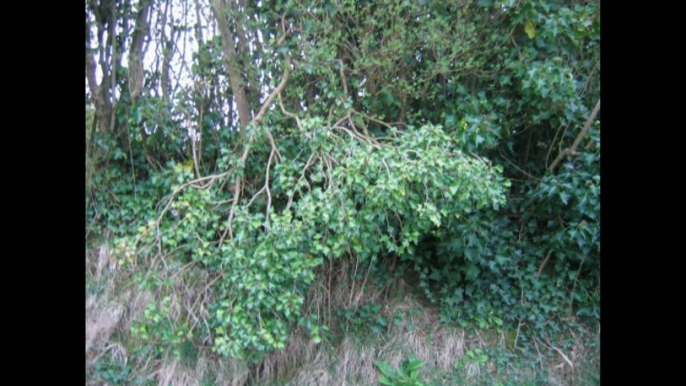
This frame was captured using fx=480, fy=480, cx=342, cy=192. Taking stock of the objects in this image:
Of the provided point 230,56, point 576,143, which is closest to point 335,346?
point 230,56

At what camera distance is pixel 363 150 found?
11.3 ft

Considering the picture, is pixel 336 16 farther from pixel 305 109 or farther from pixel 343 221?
pixel 343 221

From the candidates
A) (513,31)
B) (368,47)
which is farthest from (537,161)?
(368,47)

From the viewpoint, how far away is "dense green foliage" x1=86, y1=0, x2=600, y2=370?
11.2 feet

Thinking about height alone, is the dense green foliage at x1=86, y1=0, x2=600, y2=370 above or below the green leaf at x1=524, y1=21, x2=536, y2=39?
below

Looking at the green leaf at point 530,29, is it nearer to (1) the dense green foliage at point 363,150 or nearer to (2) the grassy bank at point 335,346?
(1) the dense green foliage at point 363,150

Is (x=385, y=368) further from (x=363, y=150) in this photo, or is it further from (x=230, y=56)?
(x=230, y=56)

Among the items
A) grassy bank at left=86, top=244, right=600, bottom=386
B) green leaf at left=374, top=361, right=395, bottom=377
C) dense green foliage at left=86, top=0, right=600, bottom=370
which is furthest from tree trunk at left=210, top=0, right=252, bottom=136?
green leaf at left=374, top=361, right=395, bottom=377

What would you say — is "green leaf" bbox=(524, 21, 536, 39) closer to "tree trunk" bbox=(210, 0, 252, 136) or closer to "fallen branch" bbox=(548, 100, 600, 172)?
"fallen branch" bbox=(548, 100, 600, 172)

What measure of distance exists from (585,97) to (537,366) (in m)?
2.40

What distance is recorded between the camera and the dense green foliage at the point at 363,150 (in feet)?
11.2

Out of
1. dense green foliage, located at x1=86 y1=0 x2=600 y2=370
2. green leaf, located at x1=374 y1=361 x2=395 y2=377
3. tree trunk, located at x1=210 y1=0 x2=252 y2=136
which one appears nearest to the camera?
dense green foliage, located at x1=86 y1=0 x2=600 y2=370

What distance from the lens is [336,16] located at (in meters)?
4.04

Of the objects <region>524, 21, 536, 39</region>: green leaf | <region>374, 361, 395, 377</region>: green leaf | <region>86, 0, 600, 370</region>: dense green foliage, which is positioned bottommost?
<region>374, 361, 395, 377</region>: green leaf
